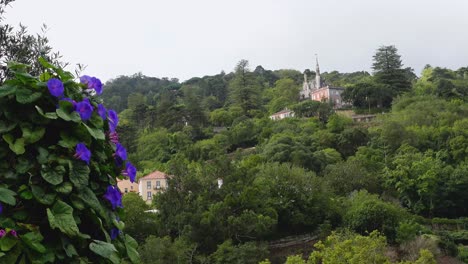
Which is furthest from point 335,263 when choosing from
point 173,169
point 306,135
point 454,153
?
point 306,135

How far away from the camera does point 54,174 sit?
65.2 inches

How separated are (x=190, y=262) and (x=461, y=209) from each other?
2000cm

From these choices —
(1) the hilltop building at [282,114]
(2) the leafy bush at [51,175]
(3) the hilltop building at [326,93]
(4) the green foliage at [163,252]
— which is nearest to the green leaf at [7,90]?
(2) the leafy bush at [51,175]

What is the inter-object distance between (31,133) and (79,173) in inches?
8.1

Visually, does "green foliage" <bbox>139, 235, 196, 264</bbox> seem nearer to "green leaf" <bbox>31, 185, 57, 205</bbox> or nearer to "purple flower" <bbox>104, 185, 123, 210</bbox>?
"purple flower" <bbox>104, 185, 123, 210</bbox>

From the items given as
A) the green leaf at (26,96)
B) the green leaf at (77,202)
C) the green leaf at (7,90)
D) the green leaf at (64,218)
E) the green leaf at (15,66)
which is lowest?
the green leaf at (64,218)

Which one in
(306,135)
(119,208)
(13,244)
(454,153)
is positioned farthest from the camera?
(306,135)

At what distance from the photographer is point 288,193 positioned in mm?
23531

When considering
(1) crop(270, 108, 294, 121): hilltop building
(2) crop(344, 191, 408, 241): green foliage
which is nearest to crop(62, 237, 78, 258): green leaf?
(2) crop(344, 191, 408, 241): green foliage

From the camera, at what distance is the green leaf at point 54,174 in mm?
1629

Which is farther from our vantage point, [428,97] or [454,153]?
[428,97]

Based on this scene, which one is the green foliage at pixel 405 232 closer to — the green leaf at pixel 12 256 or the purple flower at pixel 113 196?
the purple flower at pixel 113 196

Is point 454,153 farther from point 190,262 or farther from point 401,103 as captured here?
point 190,262

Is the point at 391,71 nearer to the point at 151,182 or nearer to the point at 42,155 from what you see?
the point at 151,182
